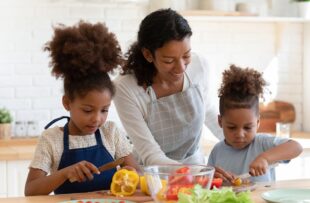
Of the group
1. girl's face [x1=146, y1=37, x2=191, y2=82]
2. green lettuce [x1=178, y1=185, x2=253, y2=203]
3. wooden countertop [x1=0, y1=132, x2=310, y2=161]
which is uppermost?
girl's face [x1=146, y1=37, x2=191, y2=82]

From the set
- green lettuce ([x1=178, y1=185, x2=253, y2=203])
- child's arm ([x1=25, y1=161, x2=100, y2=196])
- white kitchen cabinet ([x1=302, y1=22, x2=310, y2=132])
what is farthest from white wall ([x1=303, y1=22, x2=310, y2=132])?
green lettuce ([x1=178, y1=185, x2=253, y2=203])

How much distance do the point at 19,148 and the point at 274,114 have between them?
1805mm

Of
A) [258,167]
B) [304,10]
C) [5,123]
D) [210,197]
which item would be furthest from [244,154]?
[304,10]

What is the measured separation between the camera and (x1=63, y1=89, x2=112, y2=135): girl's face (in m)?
2.19

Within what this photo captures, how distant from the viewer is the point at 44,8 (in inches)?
156

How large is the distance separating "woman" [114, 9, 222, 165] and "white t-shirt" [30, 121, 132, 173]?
0.33 ft

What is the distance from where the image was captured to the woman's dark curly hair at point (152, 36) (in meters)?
2.35

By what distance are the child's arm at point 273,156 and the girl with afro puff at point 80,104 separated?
439 millimetres

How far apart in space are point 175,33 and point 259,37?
2.22 meters

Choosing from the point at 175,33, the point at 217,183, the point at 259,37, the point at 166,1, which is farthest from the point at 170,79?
the point at 259,37

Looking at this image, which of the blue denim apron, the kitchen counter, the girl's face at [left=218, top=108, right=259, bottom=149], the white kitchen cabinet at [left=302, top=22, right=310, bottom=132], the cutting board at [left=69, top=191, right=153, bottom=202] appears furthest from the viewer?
the white kitchen cabinet at [left=302, top=22, right=310, bottom=132]

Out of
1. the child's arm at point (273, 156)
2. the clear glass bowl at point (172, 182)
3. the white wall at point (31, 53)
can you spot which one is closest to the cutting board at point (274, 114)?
the white wall at point (31, 53)

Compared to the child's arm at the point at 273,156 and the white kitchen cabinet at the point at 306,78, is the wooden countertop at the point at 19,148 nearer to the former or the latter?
the white kitchen cabinet at the point at 306,78

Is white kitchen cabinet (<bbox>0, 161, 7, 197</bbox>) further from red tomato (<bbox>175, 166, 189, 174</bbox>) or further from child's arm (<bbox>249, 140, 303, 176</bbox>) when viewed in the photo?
red tomato (<bbox>175, 166, 189, 174</bbox>)
